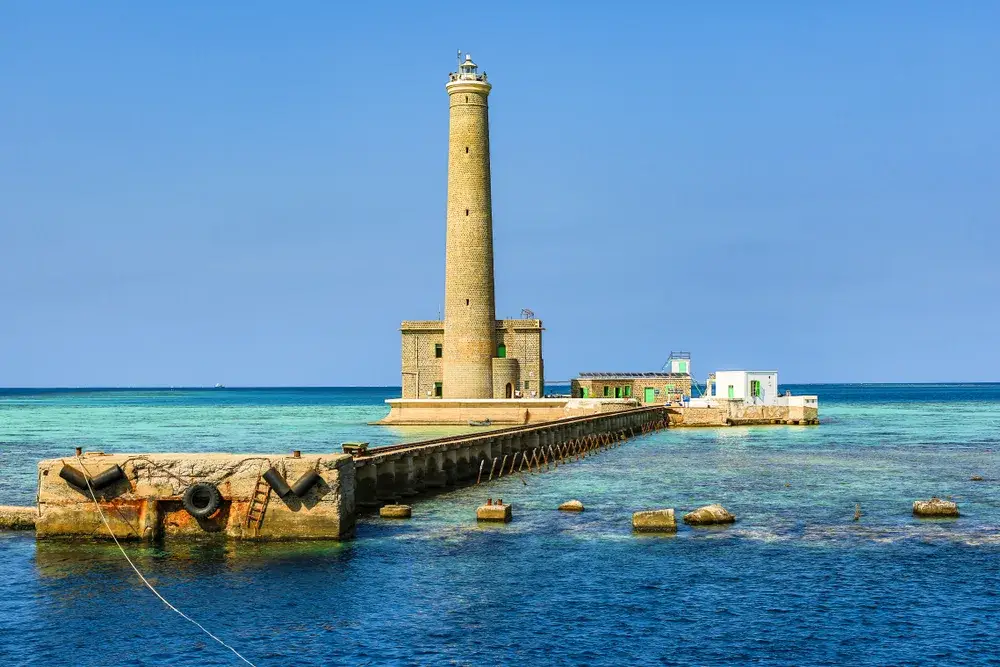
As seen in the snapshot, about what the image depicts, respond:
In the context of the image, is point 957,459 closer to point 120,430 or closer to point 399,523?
point 399,523

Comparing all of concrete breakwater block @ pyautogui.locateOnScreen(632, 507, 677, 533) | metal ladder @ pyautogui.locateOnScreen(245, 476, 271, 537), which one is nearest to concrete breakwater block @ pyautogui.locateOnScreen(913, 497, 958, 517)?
concrete breakwater block @ pyautogui.locateOnScreen(632, 507, 677, 533)

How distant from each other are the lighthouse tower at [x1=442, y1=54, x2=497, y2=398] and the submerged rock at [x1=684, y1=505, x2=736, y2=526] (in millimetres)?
40571

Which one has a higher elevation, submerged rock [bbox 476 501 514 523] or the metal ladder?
the metal ladder

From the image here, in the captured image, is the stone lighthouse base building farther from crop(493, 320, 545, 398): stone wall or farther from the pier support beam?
the pier support beam

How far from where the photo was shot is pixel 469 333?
6606 cm

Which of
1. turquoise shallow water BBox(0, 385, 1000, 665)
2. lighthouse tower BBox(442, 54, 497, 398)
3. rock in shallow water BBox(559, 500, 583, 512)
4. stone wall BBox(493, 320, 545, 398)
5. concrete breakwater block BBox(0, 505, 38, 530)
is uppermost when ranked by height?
lighthouse tower BBox(442, 54, 497, 398)

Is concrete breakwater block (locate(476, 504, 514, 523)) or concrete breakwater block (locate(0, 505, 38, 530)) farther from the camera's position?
concrete breakwater block (locate(476, 504, 514, 523))

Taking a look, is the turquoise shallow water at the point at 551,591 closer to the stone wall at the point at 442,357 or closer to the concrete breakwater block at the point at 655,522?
the concrete breakwater block at the point at 655,522

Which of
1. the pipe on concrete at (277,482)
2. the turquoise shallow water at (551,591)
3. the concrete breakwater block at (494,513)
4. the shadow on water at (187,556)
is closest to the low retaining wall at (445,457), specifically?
the turquoise shallow water at (551,591)

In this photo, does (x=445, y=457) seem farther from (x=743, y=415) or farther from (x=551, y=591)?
(x=743, y=415)

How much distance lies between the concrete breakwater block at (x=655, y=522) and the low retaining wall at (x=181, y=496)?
6.39 m

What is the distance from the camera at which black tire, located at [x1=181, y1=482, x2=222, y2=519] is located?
70.5 ft

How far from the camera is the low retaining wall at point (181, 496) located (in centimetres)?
2155

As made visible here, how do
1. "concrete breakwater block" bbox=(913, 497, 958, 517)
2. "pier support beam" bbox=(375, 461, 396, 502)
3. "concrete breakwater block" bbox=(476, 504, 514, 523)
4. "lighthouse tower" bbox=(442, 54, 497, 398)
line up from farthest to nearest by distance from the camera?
1. "lighthouse tower" bbox=(442, 54, 497, 398)
2. "pier support beam" bbox=(375, 461, 396, 502)
3. "concrete breakwater block" bbox=(913, 497, 958, 517)
4. "concrete breakwater block" bbox=(476, 504, 514, 523)
